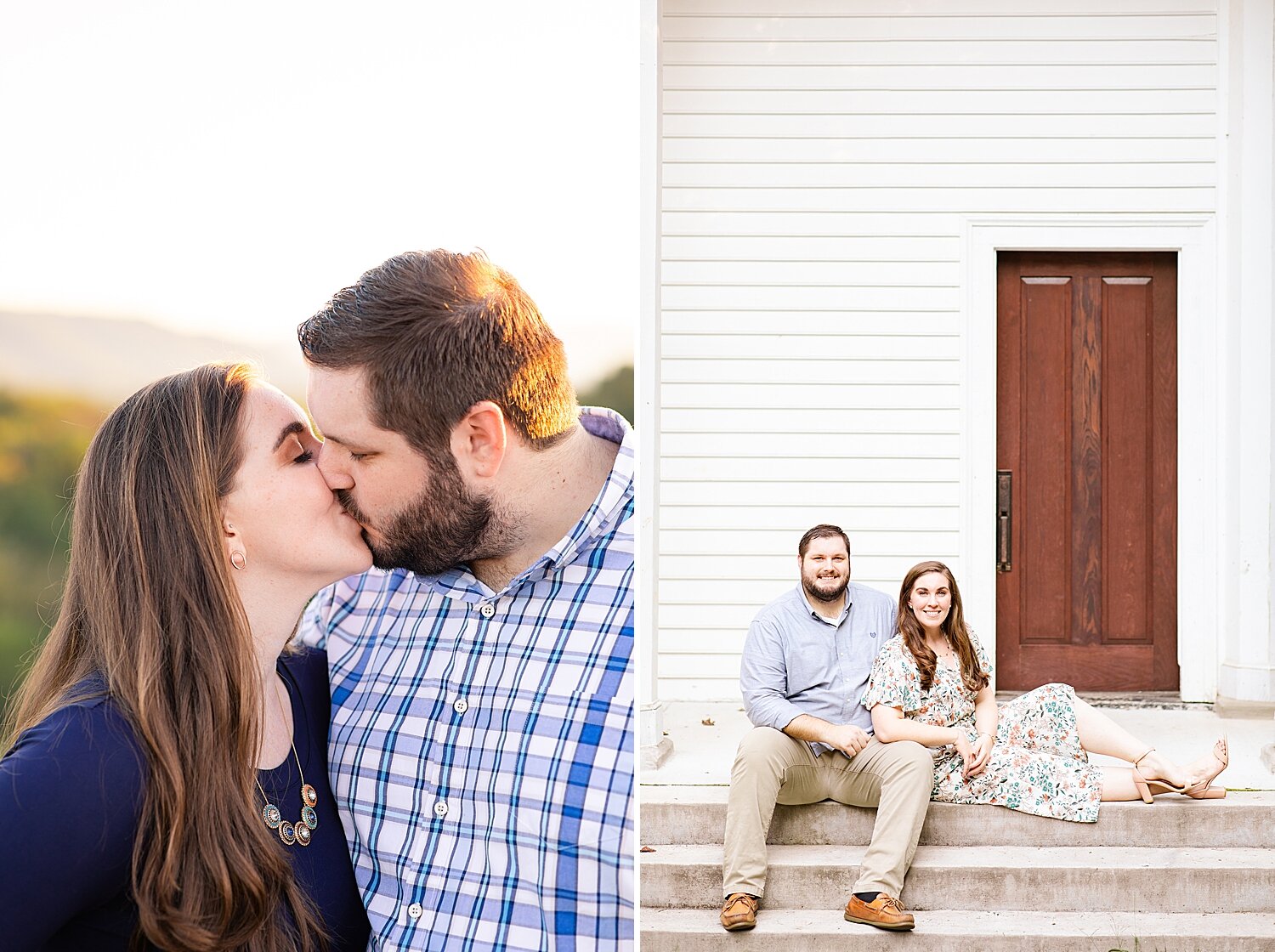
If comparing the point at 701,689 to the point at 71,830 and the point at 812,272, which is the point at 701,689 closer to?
the point at 812,272

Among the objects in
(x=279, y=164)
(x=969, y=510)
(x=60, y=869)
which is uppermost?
(x=279, y=164)

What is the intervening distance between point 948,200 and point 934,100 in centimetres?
26

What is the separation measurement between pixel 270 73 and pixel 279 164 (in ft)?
0.55

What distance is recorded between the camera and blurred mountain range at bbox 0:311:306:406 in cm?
173

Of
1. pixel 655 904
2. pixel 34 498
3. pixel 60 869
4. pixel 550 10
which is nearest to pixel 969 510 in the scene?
pixel 655 904

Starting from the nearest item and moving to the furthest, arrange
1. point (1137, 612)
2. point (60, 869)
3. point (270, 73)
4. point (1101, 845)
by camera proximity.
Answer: point (60, 869), point (1101, 845), point (270, 73), point (1137, 612)

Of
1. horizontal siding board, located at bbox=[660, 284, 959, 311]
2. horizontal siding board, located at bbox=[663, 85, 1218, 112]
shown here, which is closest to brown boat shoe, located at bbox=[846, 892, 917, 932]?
horizontal siding board, located at bbox=[660, 284, 959, 311]

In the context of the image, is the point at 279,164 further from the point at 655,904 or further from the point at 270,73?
the point at 655,904

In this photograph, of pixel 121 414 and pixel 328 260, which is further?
pixel 328 260

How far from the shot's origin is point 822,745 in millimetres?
1784

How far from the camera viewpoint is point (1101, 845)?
66.0 inches

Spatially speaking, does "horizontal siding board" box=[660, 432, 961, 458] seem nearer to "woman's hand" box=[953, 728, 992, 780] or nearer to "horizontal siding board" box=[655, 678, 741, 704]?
"horizontal siding board" box=[655, 678, 741, 704]

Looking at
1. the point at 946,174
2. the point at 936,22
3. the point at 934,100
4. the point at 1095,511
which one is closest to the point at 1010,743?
the point at 1095,511

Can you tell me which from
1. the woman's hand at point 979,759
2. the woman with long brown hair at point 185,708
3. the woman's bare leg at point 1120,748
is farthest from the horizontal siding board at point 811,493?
the woman with long brown hair at point 185,708
